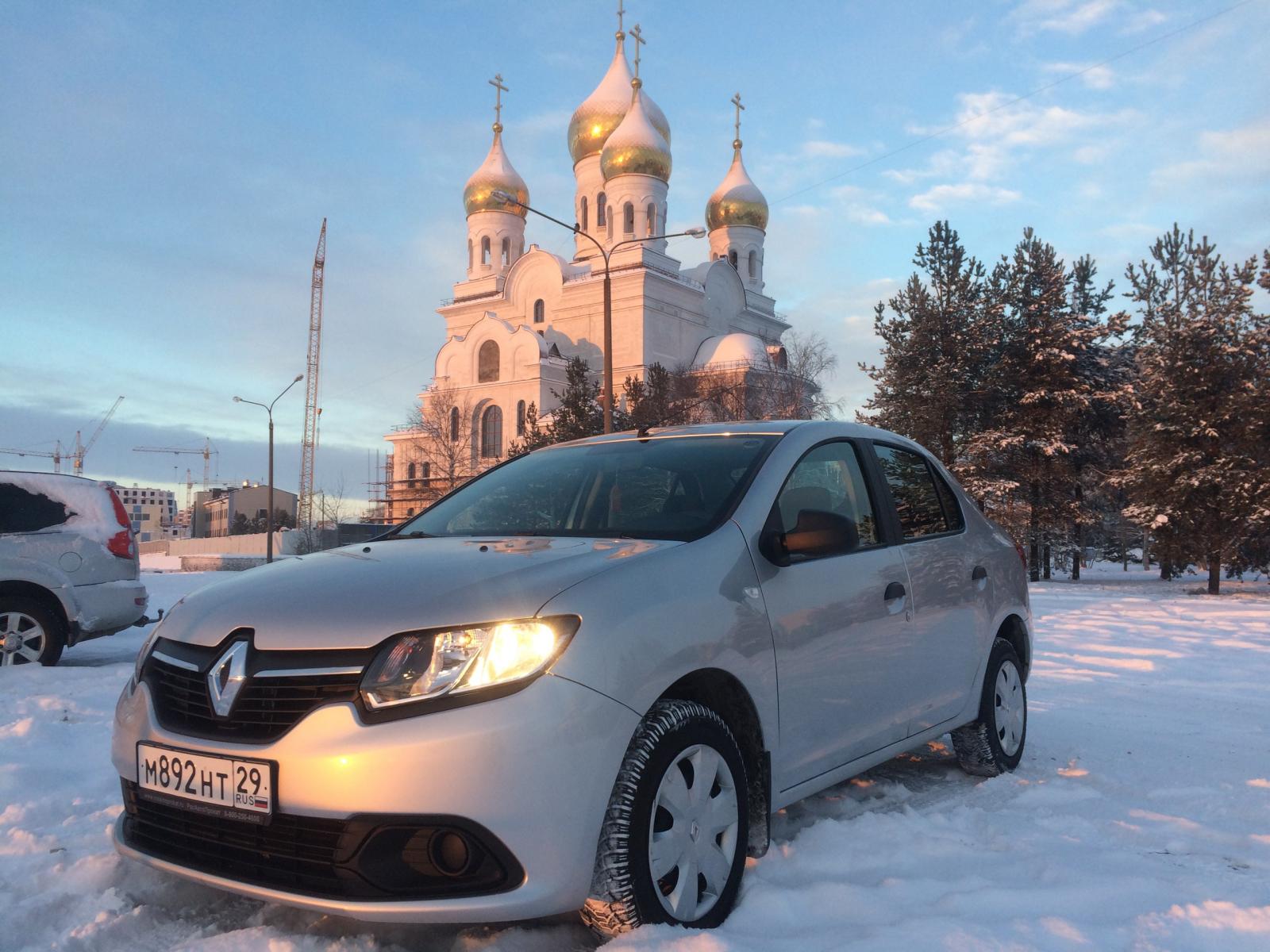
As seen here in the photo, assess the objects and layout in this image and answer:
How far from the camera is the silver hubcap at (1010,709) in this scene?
500 cm

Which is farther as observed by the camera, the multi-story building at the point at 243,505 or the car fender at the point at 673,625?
the multi-story building at the point at 243,505

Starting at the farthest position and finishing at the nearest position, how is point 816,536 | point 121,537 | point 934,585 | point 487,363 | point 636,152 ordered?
point 487,363 < point 636,152 < point 121,537 < point 934,585 < point 816,536

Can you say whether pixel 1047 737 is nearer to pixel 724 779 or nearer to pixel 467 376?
pixel 724 779

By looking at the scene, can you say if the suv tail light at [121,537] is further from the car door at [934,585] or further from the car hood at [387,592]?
the car door at [934,585]

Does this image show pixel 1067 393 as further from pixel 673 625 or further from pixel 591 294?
pixel 591 294

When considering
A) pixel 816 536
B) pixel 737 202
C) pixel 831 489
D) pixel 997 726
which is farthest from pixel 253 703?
pixel 737 202

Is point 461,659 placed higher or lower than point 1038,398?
lower

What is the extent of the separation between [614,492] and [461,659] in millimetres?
1506

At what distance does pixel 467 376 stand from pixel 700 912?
62.0 metres

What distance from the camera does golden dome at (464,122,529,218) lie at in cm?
6812

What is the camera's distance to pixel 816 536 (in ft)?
11.0

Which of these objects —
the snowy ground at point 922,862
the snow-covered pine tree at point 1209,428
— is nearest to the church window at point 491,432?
the snow-covered pine tree at point 1209,428

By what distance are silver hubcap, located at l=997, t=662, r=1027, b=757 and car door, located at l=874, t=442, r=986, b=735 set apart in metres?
0.43

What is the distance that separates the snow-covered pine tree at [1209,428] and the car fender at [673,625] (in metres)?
22.5
